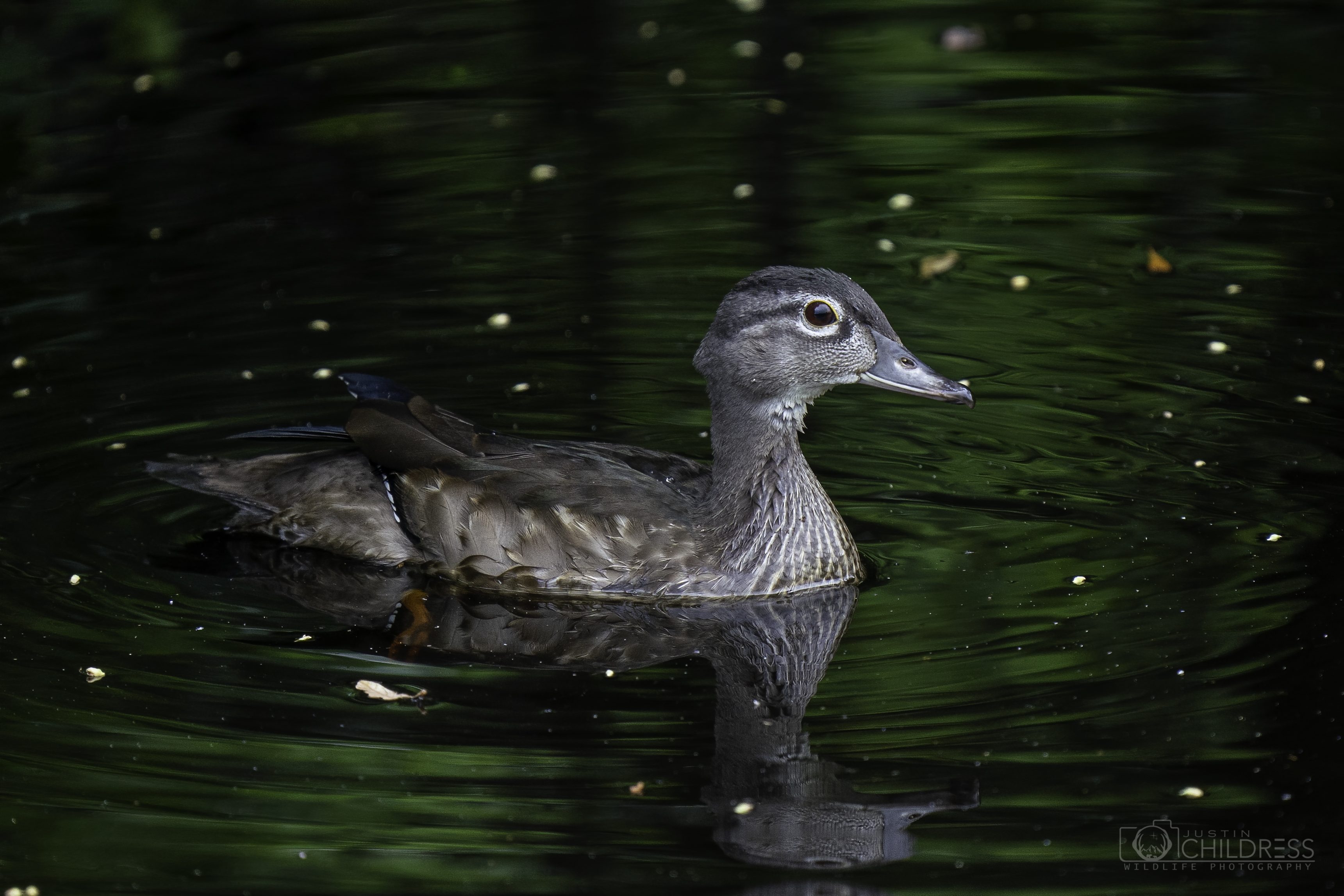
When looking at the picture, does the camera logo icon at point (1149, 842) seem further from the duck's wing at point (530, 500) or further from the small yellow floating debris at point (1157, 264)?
the small yellow floating debris at point (1157, 264)

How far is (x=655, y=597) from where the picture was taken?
292 inches

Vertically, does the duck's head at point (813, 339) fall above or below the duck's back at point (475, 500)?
above

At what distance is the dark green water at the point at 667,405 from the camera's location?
5680mm

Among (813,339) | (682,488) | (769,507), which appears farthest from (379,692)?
(813,339)

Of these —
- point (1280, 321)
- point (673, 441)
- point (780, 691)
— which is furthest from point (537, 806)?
point (1280, 321)

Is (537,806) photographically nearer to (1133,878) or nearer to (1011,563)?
(1133,878)

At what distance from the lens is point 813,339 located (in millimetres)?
7355

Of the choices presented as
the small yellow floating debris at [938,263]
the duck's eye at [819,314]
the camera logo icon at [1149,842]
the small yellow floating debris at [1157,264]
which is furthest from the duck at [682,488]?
the small yellow floating debris at [1157,264]

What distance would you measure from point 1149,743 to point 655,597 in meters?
2.29

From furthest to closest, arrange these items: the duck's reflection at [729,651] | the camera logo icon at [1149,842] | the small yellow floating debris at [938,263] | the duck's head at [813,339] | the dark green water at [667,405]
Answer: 1. the small yellow floating debris at [938,263]
2. the duck's head at [813,339]
3. the dark green water at [667,405]
4. the duck's reflection at [729,651]
5. the camera logo icon at [1149,842]

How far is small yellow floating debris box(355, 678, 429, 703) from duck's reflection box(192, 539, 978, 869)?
32 centimetres

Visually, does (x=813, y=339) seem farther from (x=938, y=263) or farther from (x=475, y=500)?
(x=938, y=263)

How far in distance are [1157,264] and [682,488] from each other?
4110mm

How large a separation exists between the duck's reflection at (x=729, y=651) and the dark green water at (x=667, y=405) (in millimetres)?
38
